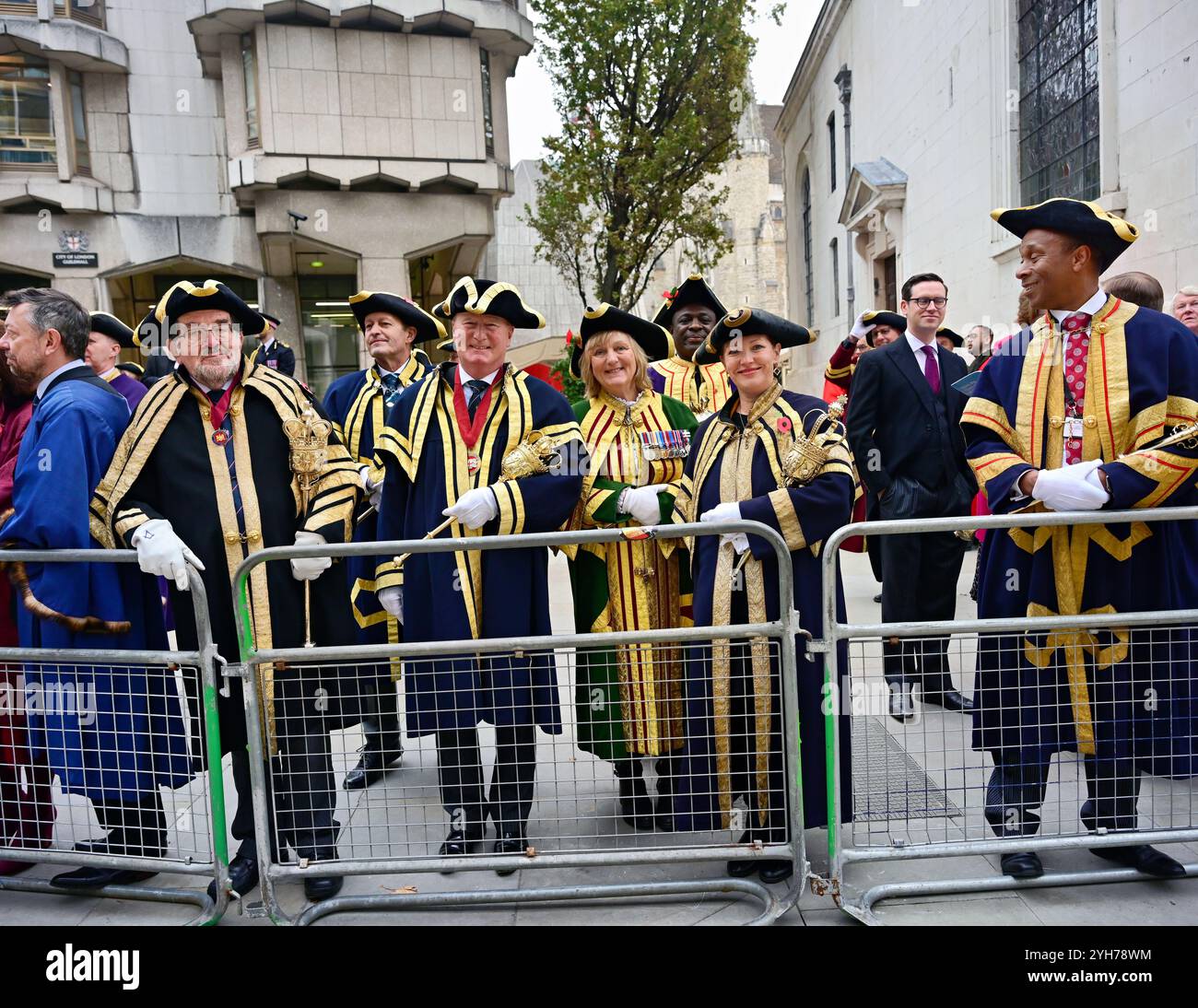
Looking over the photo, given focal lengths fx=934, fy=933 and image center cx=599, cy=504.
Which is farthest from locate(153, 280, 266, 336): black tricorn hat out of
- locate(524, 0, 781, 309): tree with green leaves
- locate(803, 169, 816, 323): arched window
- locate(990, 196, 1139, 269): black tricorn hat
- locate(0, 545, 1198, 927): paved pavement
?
locate(803, 169, 816, 323): arched window

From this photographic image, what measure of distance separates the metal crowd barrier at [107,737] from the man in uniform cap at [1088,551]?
2.66 m

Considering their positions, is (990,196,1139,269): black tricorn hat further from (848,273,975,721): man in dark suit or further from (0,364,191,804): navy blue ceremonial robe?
(0,364,191,804): navy blue ceremonial robe

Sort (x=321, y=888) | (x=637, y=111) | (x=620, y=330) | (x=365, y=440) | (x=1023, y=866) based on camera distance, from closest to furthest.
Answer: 1. (x=1023, y=866)
2. (x=321, y=888)
3. (x=620, y=330)
4. (x=365, y=440)
5. (x=637, y=111)

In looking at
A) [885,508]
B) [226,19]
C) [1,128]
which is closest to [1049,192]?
[885,508]

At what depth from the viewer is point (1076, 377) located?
3.29 metres

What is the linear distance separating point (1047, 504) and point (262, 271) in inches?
706

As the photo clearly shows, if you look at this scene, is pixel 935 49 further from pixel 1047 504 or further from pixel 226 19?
pixel 1047 504

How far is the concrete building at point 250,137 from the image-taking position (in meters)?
16.4

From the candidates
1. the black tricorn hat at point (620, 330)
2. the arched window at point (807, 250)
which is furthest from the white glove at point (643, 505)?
the arched window at point (807, 250)

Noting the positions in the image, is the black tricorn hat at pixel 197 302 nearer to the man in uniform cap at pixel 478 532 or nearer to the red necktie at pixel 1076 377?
the man in uniform cap at pixel 478 532

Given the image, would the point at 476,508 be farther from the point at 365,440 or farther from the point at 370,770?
the point at 370,770

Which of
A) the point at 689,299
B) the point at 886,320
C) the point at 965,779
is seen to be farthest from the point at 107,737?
the point at 886,320

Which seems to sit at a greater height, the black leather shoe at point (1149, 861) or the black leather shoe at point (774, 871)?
the black leather shoe at point (1149, 861)

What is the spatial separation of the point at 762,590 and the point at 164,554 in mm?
2034
